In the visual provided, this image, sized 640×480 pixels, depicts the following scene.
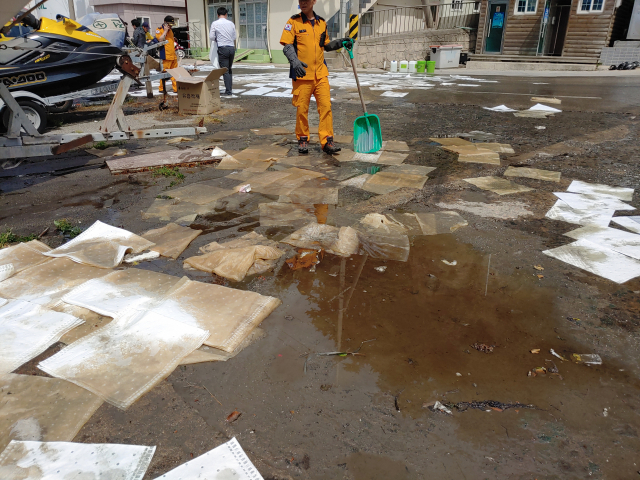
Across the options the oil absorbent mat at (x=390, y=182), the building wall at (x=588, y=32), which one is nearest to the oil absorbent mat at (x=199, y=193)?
the oil absorbent mat at (x=390, y=182)

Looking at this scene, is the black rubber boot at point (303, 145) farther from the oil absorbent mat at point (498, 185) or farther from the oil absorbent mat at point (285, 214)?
the oil absorbent mat at point (498, 185)

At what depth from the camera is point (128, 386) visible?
1.95 metres

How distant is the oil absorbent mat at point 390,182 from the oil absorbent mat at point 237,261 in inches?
65.7

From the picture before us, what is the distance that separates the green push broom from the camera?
5.35m

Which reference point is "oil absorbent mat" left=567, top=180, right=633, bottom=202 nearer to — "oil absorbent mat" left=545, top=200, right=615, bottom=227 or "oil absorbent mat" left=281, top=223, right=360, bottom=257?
"oil absorbent mat" left=545, top=200, right=615, bottom=227

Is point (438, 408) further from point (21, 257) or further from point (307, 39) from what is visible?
point (307, 39)

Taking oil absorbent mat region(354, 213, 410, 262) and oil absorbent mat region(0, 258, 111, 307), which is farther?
oil absorbent mat region(354, 213, 410, 262)

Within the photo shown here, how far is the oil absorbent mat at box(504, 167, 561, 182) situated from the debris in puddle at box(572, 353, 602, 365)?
9.94 feet

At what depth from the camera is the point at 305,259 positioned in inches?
121

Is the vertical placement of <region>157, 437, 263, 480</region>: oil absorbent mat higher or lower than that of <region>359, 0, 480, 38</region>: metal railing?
lower

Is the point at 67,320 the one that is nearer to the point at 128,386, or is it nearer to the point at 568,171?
the point at 128,386

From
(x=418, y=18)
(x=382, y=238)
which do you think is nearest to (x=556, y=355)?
(x=382, y=238)

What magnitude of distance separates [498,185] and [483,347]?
281 centimetres

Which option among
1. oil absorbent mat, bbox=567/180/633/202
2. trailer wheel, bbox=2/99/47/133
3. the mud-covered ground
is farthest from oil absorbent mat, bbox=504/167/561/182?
trailer wheel, bbox=2/99/47/133
